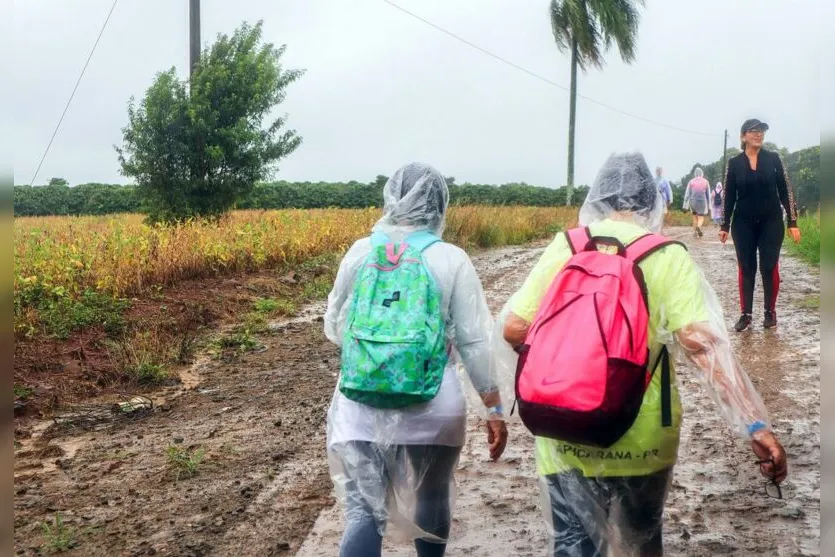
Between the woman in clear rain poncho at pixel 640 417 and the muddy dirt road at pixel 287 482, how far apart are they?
126cm

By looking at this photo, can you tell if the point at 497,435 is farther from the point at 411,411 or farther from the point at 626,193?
the point at 626,193

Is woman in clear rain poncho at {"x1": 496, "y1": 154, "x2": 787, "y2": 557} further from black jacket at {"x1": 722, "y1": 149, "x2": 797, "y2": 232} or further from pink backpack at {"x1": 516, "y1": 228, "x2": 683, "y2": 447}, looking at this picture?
Result: black jacket at {"x1": 722, "y1": 149, "x2": 797, "y2": 232}

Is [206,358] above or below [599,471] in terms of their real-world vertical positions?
below

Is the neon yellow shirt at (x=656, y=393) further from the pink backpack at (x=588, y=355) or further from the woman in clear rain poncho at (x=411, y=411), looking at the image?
the woman in clear rain poncho at (x=411, y=411)

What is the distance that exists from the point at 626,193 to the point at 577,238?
264 mm

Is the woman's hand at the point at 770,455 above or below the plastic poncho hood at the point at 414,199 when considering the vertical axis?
below

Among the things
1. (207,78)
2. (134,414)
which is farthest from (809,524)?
(207,78)

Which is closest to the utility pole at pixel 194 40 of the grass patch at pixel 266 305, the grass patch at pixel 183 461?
the grass patch at pixel 266 305

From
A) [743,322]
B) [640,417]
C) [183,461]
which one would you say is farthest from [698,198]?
[640,417]

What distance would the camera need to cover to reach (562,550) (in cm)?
313

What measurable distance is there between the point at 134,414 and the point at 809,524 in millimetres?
4577

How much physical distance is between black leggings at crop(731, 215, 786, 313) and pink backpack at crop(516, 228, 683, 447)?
19.6 feet

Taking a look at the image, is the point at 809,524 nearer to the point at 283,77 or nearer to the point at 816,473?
the point at 816,473

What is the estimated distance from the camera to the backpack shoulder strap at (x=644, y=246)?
2.92m
